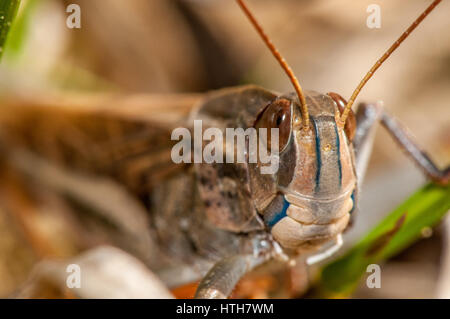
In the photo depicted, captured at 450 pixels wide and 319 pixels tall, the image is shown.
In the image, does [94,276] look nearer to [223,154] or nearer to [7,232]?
[223,154]

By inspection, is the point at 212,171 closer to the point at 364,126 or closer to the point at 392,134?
the point at 364,126

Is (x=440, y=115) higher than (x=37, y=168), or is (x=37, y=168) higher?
(x=440, y=115)

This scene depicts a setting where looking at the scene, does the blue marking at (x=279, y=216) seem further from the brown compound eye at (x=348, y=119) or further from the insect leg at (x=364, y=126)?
the insect leg at (x=364, y=126)

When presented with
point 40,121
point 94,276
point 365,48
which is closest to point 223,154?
point 94,276
